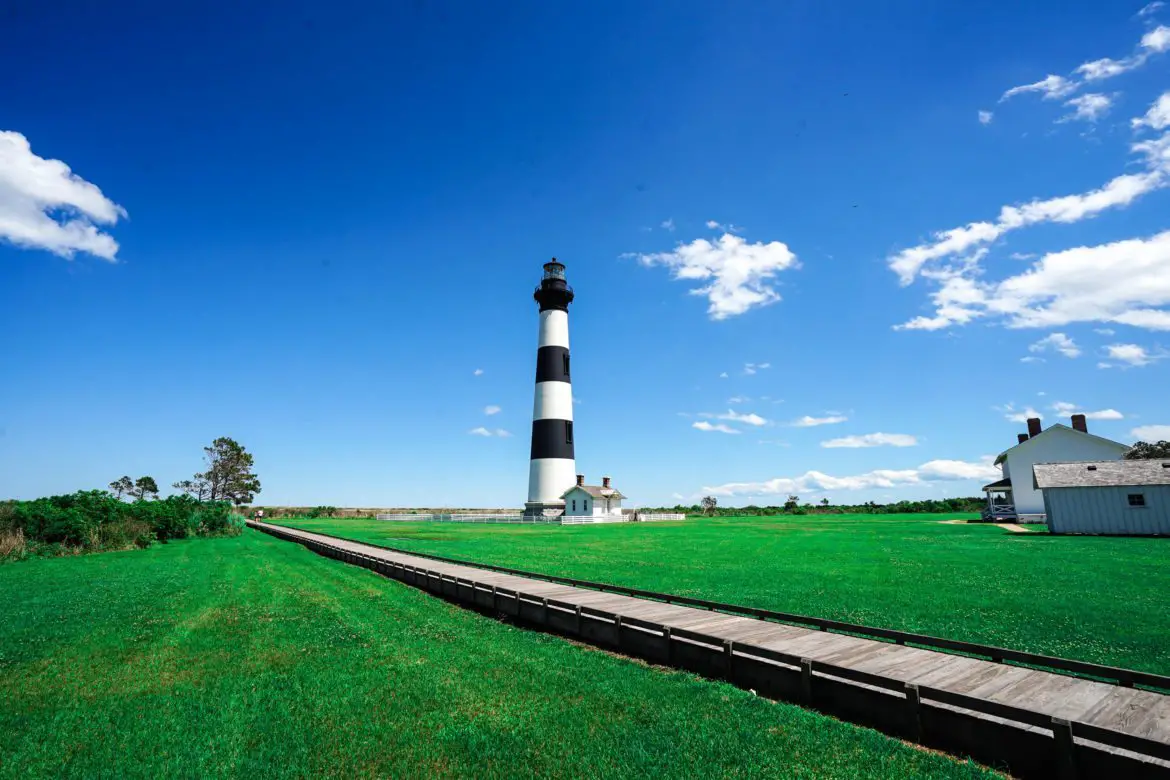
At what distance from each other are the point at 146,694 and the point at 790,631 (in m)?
10.0

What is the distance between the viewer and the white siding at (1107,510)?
30.0m

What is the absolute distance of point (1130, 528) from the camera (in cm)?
3077

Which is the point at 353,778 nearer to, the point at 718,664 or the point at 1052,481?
the point at 718,664

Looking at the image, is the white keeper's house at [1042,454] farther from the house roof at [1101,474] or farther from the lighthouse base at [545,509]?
the lighthouse base at [545,509]

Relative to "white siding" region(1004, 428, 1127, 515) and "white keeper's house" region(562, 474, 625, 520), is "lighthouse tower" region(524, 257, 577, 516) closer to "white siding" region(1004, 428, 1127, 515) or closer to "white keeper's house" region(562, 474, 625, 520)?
"white keeper's house" region(562, 474, 625, 520)

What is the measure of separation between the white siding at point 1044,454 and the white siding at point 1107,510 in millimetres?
10658

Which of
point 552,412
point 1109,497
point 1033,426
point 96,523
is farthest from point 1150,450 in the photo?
point 96,523

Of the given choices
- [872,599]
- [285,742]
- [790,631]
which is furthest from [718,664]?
[872,599]

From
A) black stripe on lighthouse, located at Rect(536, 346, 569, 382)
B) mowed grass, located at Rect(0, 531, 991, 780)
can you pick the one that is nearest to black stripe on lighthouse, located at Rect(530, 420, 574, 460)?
black stripe on lighthouse, located at Rect(536, 346, 569, 382)

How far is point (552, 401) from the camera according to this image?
55.7 m

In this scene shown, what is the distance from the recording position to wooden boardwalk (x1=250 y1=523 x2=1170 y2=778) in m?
5.02

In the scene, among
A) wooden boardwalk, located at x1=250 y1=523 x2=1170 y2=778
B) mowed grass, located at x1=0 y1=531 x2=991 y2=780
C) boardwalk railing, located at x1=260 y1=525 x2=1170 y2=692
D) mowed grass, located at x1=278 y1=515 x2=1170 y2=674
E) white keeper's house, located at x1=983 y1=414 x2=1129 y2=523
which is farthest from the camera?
white keeper's house, located at x1=983 y1=414 x2=1129 y2=523

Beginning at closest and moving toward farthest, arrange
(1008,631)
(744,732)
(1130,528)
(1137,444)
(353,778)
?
(353,778)
(744,732)
(1008,631)
(1130,528)
(1137,444)

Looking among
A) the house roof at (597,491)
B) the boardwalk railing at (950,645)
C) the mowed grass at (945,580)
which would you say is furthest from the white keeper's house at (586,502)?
the boardwalk railing at (950,645)
